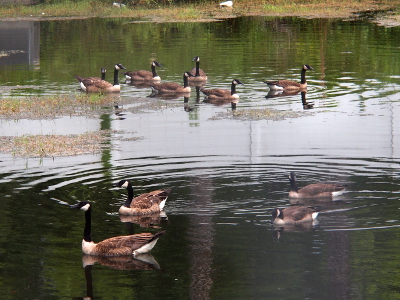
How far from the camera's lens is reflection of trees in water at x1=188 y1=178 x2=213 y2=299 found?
9.82 meters

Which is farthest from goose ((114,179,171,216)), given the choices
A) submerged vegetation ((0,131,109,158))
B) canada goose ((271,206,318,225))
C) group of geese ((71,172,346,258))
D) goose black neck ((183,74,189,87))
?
goose black neck ((183,74,189,87))

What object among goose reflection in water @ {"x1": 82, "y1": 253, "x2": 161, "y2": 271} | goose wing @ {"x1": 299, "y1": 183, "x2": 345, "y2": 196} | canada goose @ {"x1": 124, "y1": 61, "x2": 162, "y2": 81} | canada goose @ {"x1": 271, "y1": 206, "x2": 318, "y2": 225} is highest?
canada goose @ {"x1": 124, "y1": 61, "x2": 162, "y2": 81}

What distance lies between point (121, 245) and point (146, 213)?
1.90 meters

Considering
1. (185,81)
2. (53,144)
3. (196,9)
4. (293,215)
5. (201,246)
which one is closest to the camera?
(201,246)

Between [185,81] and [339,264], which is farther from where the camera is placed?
[185,81]

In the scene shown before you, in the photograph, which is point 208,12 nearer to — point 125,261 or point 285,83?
point 285,83

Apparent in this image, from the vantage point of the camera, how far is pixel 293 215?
484 inches

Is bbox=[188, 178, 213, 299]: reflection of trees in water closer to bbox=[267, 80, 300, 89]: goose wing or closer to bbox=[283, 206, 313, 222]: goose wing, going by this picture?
bbox=[283, 206, 313, 222]: goose wing

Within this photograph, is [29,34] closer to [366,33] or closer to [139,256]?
[366,33]

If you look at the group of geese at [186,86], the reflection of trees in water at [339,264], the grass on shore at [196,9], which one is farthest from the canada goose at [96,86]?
the grass on shore at [196,9]

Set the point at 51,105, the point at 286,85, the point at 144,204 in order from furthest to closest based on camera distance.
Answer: the point at 286,85
the point at 51,105
the point at 144,204

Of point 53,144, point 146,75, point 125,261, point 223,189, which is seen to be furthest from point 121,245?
point 146,75

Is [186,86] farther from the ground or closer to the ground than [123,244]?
farther from the ground

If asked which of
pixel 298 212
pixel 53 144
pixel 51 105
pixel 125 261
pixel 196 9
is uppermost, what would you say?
pixel 196 9
